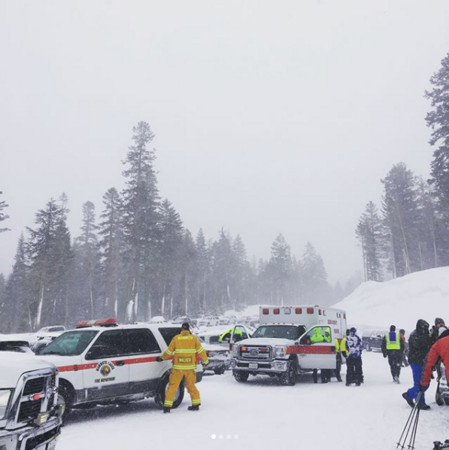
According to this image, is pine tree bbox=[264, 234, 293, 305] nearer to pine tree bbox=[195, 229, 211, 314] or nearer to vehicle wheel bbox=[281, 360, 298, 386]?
pine tree bbox=[195, 229, 211, 314]

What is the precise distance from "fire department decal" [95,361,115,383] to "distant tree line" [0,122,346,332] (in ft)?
115

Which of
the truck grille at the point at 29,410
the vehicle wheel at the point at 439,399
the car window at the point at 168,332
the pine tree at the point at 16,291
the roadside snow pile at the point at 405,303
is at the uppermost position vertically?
the pine tree at the point at 16,291

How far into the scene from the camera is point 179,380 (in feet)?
33.8

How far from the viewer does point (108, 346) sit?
977 centimetres

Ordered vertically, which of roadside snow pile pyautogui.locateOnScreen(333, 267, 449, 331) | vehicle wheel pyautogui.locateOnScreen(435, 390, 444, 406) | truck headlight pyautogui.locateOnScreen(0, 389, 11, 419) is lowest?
vehicle wheel pyautogui.locateOnScreen(435, 390, 444, 406)

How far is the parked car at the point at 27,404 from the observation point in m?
4.28

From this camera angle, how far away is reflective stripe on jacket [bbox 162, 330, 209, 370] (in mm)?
10320

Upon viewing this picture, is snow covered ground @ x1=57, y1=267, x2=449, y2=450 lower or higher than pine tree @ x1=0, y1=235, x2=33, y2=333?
lower

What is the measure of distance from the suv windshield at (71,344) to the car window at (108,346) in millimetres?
170

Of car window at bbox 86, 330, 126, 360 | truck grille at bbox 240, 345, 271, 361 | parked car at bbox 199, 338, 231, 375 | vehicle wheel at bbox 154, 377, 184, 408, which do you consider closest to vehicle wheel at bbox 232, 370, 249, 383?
truck grille at bbox 240, 345, 271, 361

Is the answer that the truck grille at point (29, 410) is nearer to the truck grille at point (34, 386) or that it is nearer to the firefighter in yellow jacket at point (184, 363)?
the truck grille at point (34, 386)

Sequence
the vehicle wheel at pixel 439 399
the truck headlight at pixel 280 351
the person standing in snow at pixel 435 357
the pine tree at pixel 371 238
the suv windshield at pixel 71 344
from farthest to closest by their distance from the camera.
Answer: the pine tree at pixel 371 238 < the truck headlight at pixel 280 351 < the vehicle wheel at pixel 439 399 < the suv windshield at pixel 71 344 < the person standing in snow at pixel 435 357

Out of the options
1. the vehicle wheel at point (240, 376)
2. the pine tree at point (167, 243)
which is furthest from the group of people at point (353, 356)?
the pine tree at point (167, 243)

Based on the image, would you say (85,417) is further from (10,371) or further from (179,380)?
(10,371)
